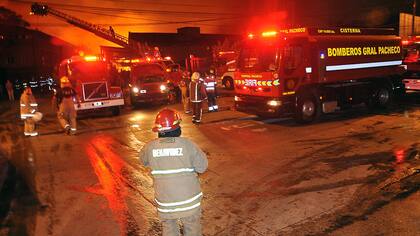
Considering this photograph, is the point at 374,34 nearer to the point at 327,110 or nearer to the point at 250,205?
the point at 327,110

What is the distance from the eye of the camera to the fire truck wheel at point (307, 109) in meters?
12.6

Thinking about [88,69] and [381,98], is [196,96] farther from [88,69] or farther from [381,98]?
[381,98]

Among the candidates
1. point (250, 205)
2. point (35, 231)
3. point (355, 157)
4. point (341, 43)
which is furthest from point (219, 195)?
point (341, 43)

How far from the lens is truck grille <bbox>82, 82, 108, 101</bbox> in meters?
15.9

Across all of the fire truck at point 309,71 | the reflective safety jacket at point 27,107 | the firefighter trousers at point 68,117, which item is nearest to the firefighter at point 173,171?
the fire truck at point 309,71

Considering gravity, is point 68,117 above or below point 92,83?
below

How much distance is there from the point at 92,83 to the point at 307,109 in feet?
27.5

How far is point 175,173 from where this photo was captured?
362 centimetres


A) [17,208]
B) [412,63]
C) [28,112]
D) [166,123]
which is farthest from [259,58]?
[166,123]

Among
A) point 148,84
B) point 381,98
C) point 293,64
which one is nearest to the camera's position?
point 293,64

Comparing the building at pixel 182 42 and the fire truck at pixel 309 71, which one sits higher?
the building at pixel 182 42

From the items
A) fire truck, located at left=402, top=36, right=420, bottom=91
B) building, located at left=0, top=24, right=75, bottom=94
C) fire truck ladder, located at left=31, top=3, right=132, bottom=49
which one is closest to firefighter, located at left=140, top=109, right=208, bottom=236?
fire truck, located at left=402, top=36, right=420, bottom=91

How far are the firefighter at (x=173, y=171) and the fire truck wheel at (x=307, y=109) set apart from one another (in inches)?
369

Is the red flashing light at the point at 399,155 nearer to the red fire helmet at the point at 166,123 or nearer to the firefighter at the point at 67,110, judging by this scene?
the red fire helmet at the point at 166,123
